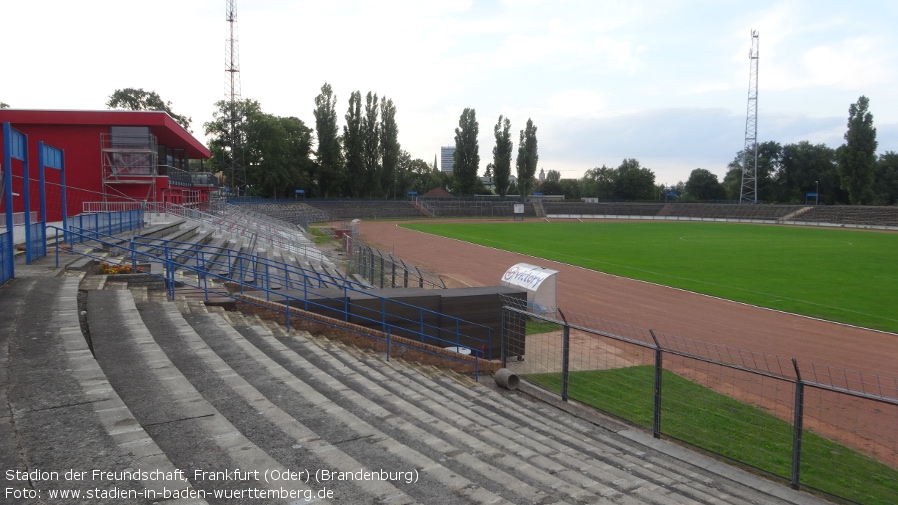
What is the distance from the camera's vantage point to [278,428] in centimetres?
638

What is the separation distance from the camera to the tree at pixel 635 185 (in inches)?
4717

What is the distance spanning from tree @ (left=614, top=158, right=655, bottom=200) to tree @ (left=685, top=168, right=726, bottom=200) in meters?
9.08

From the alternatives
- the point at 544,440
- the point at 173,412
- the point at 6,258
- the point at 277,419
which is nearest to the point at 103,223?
the point at 6,258

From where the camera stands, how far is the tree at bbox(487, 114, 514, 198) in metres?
105

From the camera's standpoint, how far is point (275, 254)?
26984 mm

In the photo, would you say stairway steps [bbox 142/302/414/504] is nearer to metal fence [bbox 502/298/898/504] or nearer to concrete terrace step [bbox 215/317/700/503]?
concrete terrace step [bbox 215/317/700/503]

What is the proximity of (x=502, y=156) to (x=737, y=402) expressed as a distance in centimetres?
9548

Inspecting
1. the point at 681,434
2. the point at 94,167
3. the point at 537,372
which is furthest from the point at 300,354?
the point at 94,167

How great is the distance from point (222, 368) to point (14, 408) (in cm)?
258

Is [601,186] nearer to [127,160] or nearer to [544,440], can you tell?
[127,160]

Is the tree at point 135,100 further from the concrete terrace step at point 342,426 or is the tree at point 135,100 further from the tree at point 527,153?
the concrete terrace step at point 342,426

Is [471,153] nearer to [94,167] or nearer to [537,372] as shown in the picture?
[94,167]

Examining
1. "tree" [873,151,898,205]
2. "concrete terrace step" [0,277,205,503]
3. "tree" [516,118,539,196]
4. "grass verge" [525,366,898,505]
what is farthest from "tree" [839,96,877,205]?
"concrete terrace step" [0,277,205,503]

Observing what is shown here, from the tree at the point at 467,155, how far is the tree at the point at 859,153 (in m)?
Result: 58.3
